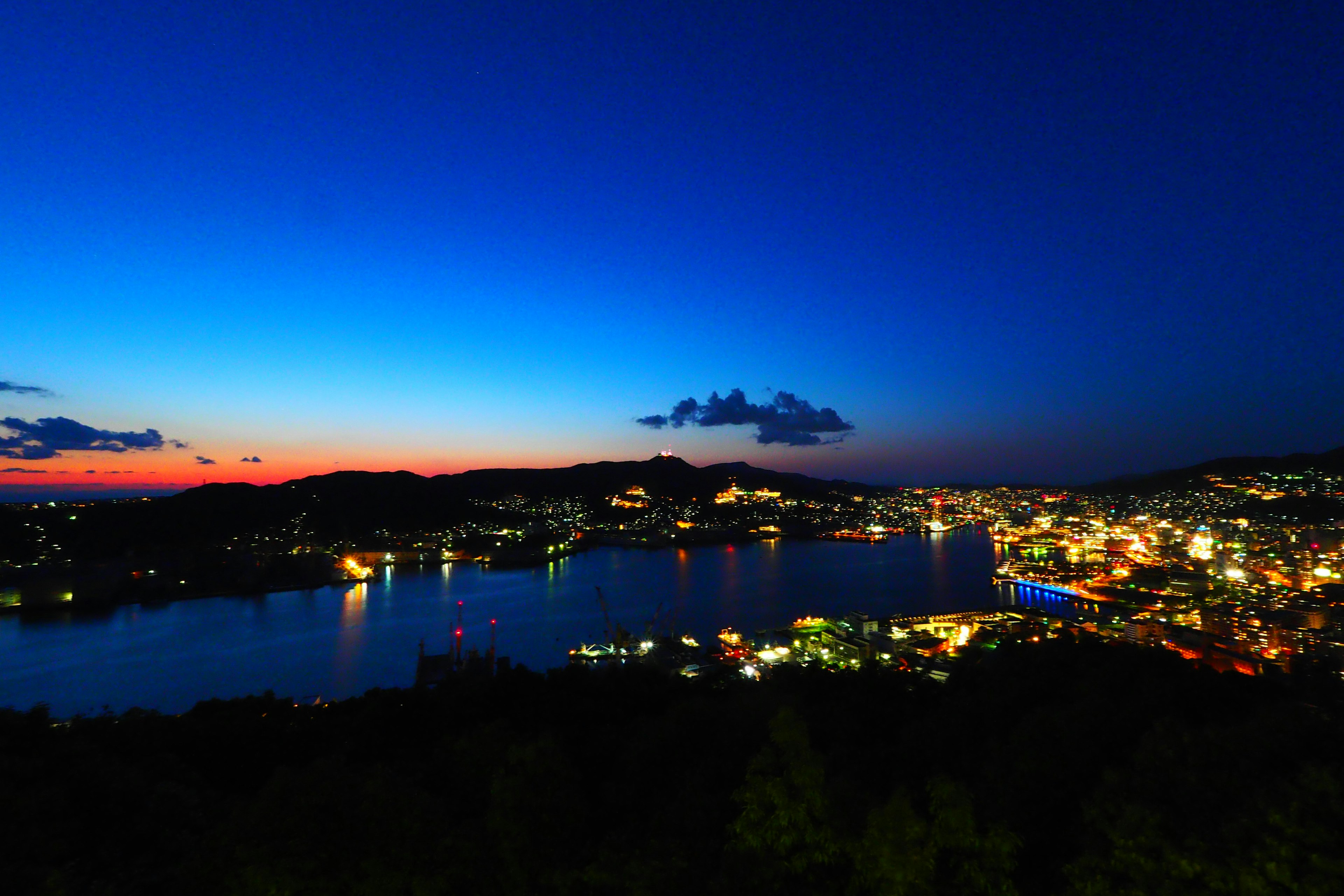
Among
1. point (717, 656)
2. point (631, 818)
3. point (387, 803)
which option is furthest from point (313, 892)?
point (717, 656)

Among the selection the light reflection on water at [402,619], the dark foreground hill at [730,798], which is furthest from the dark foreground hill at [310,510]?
the dark foreground hill at [730,798]

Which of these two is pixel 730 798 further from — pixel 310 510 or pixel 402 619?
pixel 310 510

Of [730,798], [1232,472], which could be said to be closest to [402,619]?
[730,798]

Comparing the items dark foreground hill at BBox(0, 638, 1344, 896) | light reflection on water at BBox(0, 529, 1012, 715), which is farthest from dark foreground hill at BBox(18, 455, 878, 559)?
dark foreground hill at BBox(0, 638, 1344, 896)

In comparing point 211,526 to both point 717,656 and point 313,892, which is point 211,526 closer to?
point 717,656

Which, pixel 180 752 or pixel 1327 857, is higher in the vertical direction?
pixel 1327 857
